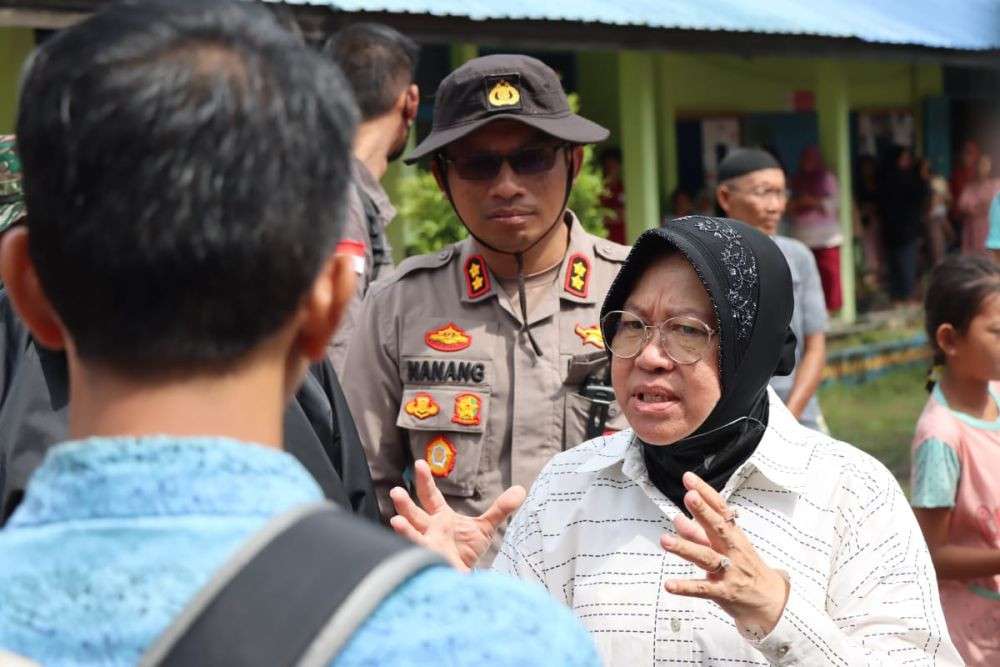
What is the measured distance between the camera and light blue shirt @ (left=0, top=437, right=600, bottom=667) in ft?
3.63

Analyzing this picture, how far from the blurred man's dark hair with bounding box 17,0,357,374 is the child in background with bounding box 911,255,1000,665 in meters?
3.08

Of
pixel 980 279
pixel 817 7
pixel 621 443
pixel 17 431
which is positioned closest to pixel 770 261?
pixel 621 443

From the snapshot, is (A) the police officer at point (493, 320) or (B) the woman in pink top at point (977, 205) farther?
(B) the woman in pink top at point (977, 205)

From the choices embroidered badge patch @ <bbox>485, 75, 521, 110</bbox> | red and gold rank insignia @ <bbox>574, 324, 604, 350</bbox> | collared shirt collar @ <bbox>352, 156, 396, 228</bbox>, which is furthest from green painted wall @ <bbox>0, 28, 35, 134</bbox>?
red and gold rank insignia @ <bbox>574, 324, 604, 350</bbox>

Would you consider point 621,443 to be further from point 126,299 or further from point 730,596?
point 126,299

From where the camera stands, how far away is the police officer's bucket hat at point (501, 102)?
3723 mm

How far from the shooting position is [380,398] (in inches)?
147

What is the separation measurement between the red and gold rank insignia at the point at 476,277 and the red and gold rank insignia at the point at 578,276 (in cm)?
21

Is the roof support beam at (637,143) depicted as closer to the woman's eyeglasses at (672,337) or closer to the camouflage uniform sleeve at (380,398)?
the camouflage uniform sleeve at (380,398)

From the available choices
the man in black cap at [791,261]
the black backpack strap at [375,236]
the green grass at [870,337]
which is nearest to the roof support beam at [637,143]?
the green grass at [870,337]

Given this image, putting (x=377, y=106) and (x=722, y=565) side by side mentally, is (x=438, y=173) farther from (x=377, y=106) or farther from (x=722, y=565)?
(x=722, y=565)

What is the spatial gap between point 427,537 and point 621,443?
70 centimetres

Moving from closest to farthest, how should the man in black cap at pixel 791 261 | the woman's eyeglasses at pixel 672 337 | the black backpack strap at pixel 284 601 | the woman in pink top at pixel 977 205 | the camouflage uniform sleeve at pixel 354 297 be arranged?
the black backpack strap at pixel 284 601, the woman's eyeglasses at pixel 672 337, the camouflage uniform sleeve at pixel 354 297, the man in black cap at pixel 791 261, the woman in pink top at pixel 977 205

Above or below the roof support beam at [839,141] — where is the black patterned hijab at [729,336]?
above
